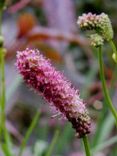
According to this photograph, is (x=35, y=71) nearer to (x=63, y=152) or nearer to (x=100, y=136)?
(x=100, y=136)

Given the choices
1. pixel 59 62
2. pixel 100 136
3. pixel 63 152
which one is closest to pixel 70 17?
pixel 59 62

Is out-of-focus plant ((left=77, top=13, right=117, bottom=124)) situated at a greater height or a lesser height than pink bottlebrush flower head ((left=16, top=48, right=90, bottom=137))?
greater

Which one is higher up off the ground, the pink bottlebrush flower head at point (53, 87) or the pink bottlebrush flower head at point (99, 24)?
the pink bottlebrush flower head at point (99, 24)

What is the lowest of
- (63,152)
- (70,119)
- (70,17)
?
(63,152)

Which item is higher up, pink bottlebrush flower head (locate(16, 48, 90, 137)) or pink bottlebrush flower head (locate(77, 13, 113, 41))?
pink bottlebrush flower head (locate(77, 13, 113, 41))
